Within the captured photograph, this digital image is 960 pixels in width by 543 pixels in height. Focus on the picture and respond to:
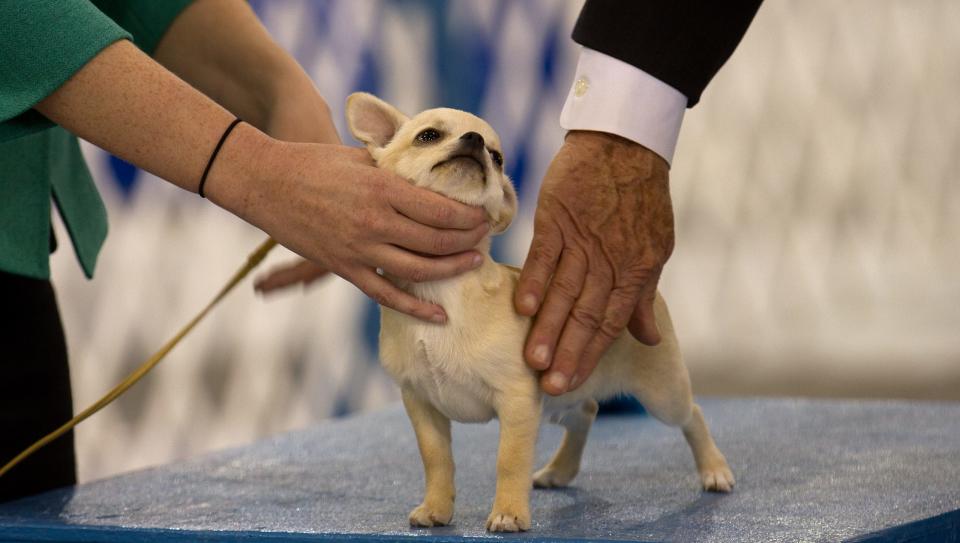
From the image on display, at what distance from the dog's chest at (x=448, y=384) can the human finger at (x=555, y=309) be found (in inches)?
1.3

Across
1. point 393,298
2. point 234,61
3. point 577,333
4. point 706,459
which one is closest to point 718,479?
point 706,459

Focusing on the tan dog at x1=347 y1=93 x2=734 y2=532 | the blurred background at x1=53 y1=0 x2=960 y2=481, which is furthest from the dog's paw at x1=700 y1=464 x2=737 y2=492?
the blurred background at x1=53 y1=0 x2=960 y2=481

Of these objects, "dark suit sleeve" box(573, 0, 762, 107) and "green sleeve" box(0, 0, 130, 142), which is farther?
"dark suit sleeve" box(573, 0, 762, 107)

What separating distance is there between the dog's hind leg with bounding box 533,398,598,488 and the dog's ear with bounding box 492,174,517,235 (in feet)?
0.48

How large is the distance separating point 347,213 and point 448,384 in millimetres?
110

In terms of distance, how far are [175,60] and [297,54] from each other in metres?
0.81

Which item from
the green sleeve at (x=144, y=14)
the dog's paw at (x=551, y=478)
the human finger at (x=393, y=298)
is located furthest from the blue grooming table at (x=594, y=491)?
the green sleeve at (x=144, y=14)

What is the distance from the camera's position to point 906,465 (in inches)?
31.7

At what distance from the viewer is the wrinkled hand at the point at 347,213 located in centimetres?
61

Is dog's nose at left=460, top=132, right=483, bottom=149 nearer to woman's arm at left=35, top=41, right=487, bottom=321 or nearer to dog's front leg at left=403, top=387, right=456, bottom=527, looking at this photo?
woman's arm at left=35, top=41, right=487, bottom=321

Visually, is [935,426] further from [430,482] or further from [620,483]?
[430,482]

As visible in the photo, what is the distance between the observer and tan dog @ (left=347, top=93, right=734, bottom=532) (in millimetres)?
636

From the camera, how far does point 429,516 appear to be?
63 cm

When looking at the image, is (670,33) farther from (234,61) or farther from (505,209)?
(234,61)
